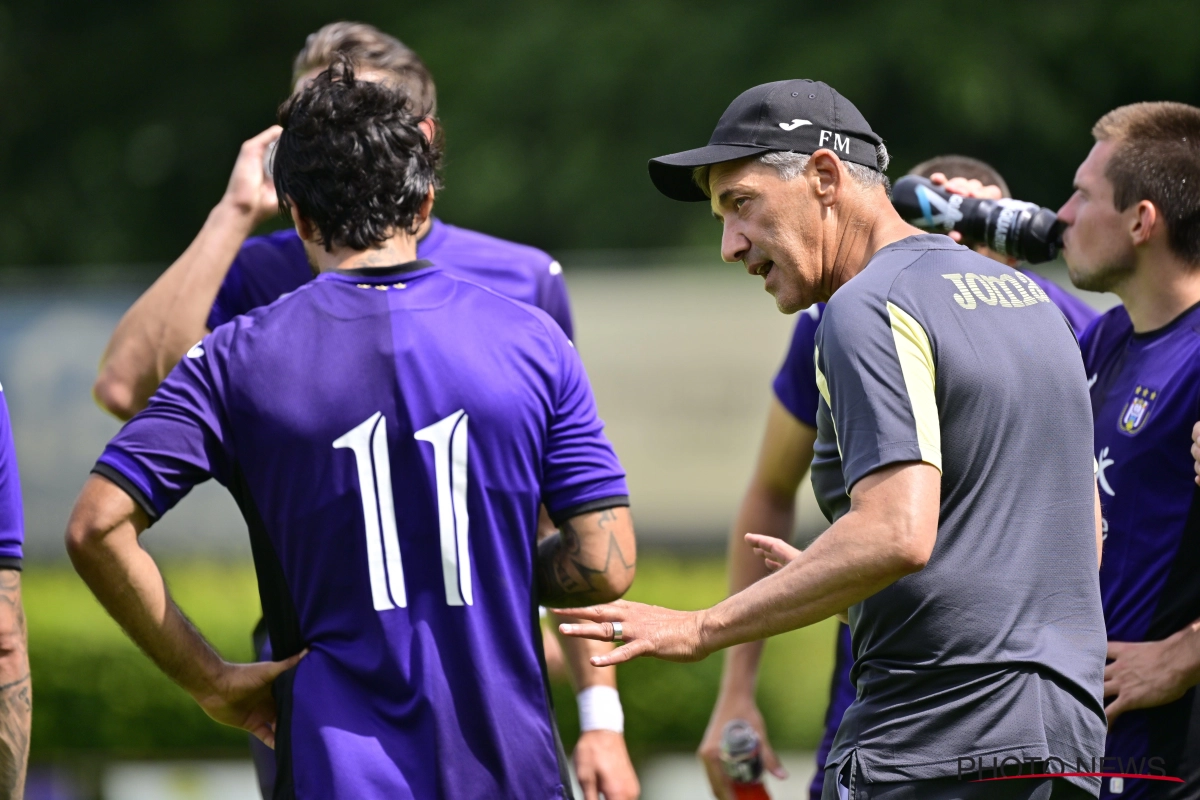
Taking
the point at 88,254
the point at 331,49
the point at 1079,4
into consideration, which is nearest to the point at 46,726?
the point at 331,49

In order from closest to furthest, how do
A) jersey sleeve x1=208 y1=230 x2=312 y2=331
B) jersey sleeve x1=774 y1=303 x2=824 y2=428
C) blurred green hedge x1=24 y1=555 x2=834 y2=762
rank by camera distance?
jersey sleeve x1=208 y1=230 x2=312 y2=331 < jersey sleeve x1=774 y1=303 x2=824 y2=428 < blurred green hedge x1=24 y1=555 x2=834 y2=762

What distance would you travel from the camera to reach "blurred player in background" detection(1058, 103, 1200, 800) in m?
3.04

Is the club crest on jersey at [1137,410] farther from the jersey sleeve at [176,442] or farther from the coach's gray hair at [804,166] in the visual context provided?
the jersey sleeve at [176,442]

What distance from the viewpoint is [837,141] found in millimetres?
2674

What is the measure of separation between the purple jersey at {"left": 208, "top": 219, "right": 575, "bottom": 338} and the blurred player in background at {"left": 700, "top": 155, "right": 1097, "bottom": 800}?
26.8 inches

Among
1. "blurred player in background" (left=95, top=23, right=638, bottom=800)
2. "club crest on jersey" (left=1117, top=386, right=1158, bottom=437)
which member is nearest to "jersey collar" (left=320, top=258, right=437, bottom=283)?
"blurred player in background" (left=95, top=23, right=638, bottom=800)

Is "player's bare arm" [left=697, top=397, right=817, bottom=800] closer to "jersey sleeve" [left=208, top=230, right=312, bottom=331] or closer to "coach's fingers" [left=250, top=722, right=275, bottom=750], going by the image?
"jersey sleeve" [left=208, top=230, right=312, bottom=331]

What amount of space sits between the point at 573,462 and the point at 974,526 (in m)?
0.82

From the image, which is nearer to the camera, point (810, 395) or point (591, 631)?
point (591, 631)

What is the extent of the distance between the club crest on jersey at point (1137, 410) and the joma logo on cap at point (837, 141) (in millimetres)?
1050

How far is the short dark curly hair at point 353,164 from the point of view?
280 cm

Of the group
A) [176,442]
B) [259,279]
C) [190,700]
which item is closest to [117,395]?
[259,279]

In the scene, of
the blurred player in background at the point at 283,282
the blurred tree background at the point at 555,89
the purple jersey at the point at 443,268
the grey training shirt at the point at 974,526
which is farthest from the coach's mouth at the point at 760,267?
the blurred tree background at the point at 555,89

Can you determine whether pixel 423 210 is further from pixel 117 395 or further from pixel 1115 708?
pixel 1115 708
